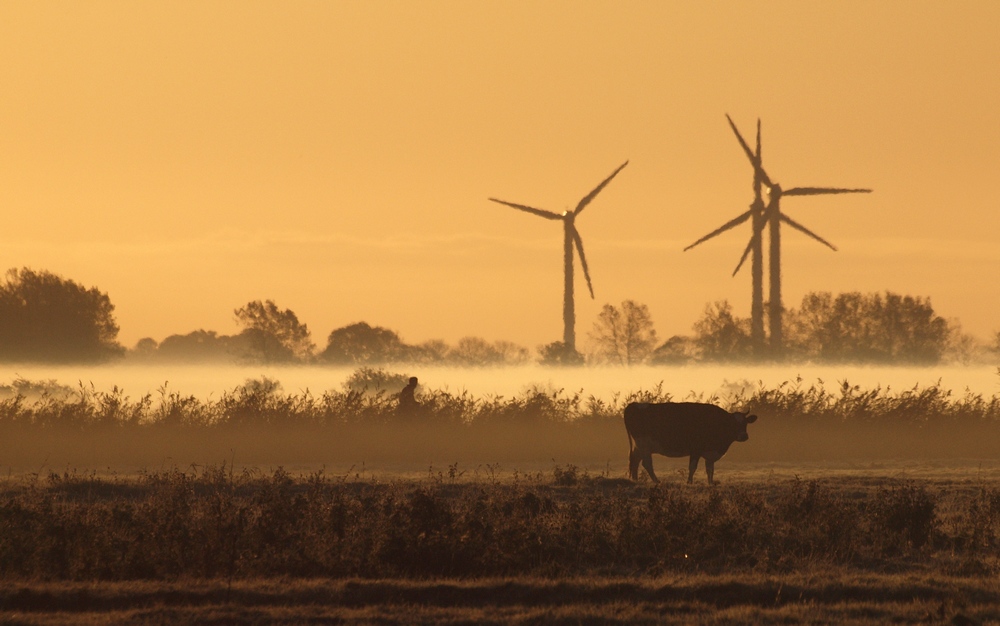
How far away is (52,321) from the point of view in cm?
7500

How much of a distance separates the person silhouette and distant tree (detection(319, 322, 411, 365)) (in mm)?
49008

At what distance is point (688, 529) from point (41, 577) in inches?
326

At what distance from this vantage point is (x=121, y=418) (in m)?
36.8

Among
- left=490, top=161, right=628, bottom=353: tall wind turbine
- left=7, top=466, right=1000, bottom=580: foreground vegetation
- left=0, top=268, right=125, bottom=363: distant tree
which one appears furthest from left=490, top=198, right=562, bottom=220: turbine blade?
left=7, top=466, right=1000, bottom=580: foreground vegetation

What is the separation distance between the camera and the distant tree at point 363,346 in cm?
8800

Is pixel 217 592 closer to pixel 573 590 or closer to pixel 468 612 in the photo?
pixel 468 612

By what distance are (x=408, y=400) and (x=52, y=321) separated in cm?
4492

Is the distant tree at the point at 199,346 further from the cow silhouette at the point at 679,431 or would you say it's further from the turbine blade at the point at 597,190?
the cow silhouette at the point at 679,431

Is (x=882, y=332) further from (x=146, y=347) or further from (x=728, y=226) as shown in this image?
(x=146, y=347)

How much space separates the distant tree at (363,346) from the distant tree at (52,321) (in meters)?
15.2

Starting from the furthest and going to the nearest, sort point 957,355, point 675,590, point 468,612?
point 957,355, point 675,590, point 468,612

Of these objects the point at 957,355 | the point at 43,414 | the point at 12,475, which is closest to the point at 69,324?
the point at 43,414

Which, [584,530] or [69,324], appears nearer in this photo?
[584,530]

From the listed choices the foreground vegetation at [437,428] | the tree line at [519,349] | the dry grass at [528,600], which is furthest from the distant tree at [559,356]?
the dry grass at [528,600]
